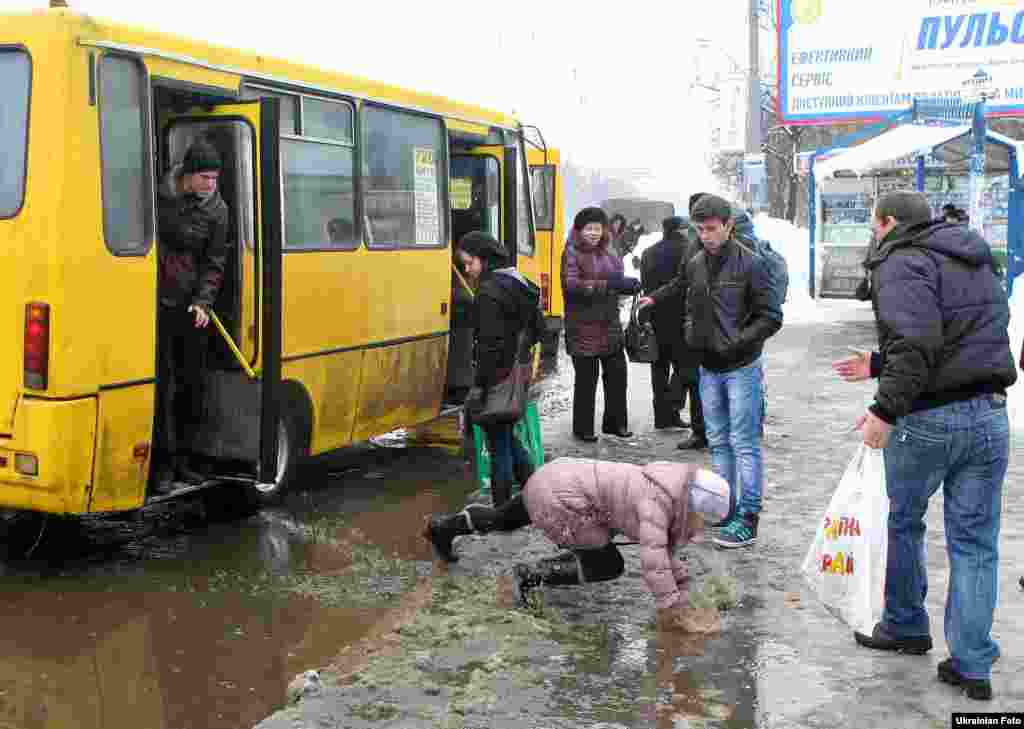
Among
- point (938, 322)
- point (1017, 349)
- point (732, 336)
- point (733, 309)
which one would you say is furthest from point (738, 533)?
point (1017, 349)

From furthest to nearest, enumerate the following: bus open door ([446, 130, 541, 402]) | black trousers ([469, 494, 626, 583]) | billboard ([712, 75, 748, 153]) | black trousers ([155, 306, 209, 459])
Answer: billboard ([712, 75, 748, 153]) → bus open door ([446, 130, 541, 402]) → black trousers ([155, 306, 209, 459]) → black trousers ([469, 494, 626, 583])

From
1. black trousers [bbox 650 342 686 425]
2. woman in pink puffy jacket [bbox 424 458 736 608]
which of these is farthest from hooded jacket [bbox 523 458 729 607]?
black trousers [bbox 650 342 686 425]

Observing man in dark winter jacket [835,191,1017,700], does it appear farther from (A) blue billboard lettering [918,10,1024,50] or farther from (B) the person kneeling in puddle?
(A) blue billboard lettering [918,10,1024,50]

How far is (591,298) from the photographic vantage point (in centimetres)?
1016

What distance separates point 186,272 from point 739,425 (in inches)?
120

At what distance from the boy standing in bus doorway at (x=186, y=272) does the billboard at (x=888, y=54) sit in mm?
25178

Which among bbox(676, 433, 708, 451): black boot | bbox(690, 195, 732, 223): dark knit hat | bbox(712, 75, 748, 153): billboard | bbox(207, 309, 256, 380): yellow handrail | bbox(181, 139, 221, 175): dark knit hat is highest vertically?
bbox(712, 75, 748, 153): billboard

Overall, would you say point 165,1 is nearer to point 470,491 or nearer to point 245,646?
point 470,491

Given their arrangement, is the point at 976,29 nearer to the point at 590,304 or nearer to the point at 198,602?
the point at 590,304

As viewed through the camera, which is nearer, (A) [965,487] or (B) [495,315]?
(A) [965,487]

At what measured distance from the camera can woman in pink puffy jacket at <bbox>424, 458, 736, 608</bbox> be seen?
5539 millimetres

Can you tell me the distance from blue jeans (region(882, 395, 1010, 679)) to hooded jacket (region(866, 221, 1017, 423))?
3.3 inches

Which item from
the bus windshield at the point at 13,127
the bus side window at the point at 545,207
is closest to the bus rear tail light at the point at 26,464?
the bus windshield at the point at 13,127

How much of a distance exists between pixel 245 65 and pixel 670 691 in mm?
4464
